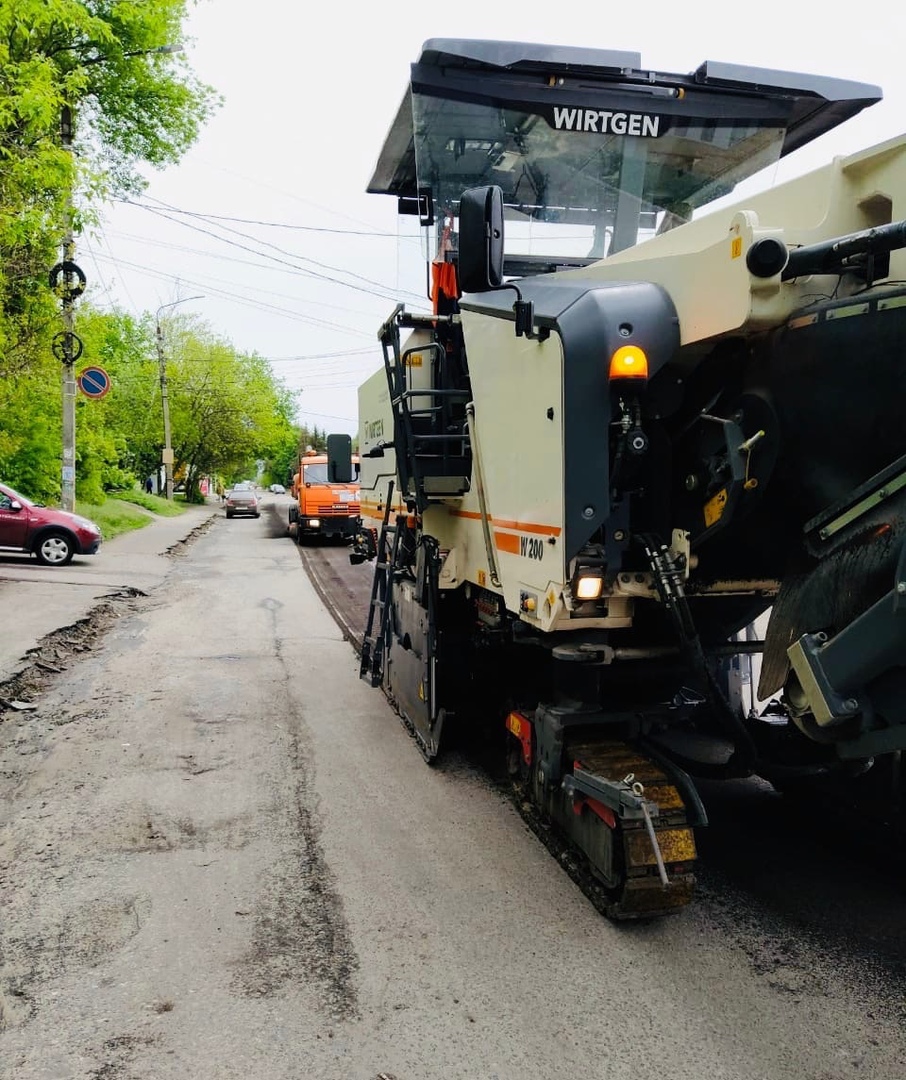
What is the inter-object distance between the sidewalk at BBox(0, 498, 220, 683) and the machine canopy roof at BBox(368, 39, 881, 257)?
5908 millimetres

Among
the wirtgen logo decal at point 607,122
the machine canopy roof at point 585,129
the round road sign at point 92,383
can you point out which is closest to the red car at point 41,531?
the round road sign at point 92,383

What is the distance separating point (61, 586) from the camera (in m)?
12.8

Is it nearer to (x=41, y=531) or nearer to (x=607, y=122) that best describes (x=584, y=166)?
(x=607, y=122)

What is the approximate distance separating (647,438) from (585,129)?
7.83ft

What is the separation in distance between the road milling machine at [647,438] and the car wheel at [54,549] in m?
11.5

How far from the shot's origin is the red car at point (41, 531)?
1492cm

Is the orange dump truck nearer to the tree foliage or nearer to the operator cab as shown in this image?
the tree foliage

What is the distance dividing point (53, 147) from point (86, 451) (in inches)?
586

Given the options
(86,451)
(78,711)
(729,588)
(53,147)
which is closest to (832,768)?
(729,588)

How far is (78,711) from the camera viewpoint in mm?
6938

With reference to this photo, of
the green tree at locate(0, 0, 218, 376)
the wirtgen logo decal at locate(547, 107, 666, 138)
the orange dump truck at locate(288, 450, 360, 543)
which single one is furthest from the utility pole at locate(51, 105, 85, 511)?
the wirtgen logo decal at locate(547, 107, 666, 138)

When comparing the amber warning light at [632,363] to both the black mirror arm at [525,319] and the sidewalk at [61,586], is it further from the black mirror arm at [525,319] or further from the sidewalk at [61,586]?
the sidewalk at [61,586]

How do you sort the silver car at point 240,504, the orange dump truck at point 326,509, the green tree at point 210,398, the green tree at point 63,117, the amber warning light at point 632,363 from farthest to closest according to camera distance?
the green tree at point 210,398
the silver car at point 240,504
the orange dump truck at point 326,509
the green tree at point 63,117
the amber warning light at point 632,363

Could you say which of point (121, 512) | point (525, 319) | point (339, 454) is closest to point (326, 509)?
point (121, 512)
